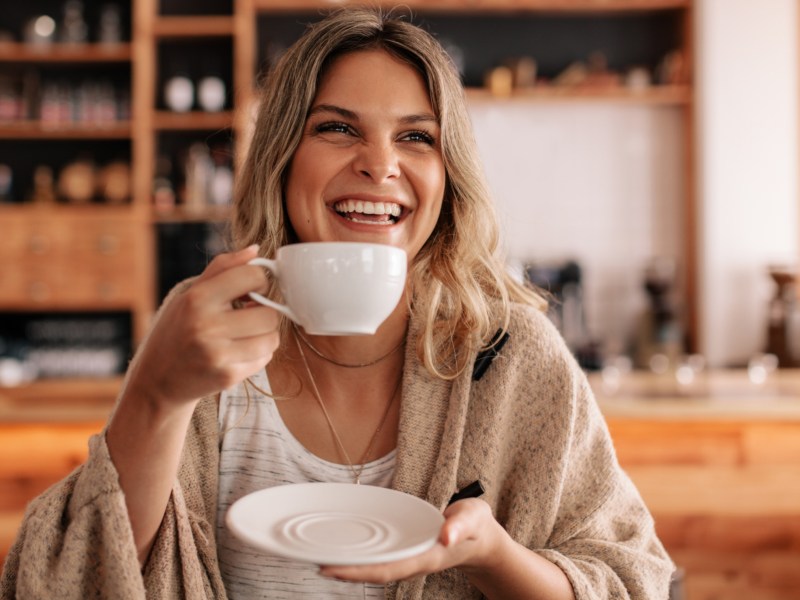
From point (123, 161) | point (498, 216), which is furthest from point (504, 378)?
point (123, 161)

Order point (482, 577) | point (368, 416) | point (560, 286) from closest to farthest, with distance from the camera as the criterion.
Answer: point (482, 577), point (368, 416), point (560, 286)

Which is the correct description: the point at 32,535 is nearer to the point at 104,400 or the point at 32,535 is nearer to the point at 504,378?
the point at 504,378

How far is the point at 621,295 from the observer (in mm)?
4164

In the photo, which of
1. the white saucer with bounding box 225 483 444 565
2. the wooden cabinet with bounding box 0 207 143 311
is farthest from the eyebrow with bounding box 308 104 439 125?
the wooden cabinet with bounding box 0 207 143 311

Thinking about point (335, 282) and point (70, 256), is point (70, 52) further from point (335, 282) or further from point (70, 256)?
point (335, 282)

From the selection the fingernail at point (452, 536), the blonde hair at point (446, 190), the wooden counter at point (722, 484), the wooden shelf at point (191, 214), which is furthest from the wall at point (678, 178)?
the fingernail at point (452, 536)

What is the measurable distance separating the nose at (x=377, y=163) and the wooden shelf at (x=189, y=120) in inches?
118

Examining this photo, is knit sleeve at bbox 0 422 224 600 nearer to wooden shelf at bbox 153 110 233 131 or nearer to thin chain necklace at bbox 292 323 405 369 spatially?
thin chain necklace at bbox 292 323 405 369

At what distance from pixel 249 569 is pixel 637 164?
3.54 metres

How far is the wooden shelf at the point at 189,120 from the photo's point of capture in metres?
3.95

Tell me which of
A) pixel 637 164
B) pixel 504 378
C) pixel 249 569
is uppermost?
pixel 637 164

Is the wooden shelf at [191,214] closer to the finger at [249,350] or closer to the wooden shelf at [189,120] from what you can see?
the wooden shelf at [189,120]

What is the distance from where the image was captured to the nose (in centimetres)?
110

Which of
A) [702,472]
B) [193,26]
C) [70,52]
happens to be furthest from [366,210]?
[70,52]
